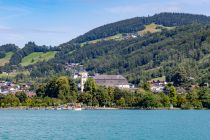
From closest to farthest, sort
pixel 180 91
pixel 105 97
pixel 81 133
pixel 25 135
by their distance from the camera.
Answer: pixel 25 135, pixel 81 133, pixel 105 97, pixel 180 91

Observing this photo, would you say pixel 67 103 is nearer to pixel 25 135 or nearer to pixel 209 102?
pixel 209 102

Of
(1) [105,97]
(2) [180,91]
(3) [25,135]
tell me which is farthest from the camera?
(2) [180,91]

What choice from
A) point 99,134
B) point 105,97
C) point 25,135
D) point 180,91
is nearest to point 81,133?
point 99,134

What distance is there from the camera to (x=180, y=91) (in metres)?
167

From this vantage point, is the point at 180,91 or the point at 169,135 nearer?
the point at 169,135

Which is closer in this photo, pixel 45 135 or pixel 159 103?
pixel 45 135

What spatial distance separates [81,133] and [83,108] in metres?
79.7

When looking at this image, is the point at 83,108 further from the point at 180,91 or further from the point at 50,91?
the point at 180,91

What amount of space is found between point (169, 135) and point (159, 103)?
8038cm

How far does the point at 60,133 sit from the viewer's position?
189ft

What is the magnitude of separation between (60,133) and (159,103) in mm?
82369

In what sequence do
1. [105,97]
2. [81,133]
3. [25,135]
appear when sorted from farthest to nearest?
[105,97]
[81,133]
[25,135]

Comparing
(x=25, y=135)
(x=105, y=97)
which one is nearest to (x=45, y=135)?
(x=25, y=135)

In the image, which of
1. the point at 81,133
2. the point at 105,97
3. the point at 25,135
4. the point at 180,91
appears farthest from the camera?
the point at 180,91
